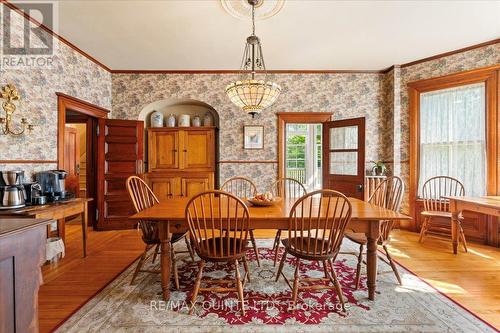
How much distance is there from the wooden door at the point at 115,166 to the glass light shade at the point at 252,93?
263cm

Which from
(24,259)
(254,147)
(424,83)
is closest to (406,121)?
(424,83)

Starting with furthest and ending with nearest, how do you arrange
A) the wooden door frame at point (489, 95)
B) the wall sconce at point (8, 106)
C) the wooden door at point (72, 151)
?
the wooden door at point (72, 151), the wooden door frame at point (489, 95), the wall sconce at point (8, 106)

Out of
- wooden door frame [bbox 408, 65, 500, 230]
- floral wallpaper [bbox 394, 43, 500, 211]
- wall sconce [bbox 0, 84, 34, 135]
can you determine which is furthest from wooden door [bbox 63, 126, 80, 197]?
wooden door frame [bbox 408, 65, 500, 230]

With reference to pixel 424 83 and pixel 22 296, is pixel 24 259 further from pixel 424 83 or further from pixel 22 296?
pixel 424 83

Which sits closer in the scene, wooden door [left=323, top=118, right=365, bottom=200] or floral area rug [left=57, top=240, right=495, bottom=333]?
floral area rug [left=57, top=240, right=495, bottom=333]

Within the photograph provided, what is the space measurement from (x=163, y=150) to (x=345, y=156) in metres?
3.30

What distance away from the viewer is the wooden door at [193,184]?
4.31m

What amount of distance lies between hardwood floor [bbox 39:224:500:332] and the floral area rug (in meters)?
0.17

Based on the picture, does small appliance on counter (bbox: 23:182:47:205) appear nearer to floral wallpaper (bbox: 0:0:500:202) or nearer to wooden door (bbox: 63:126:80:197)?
floral wallpaper (bbox: 0:0:500:202)

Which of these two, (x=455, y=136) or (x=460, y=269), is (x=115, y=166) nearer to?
(x=460, y=269)

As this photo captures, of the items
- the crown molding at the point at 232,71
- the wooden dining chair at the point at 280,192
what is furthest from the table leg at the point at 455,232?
the crown molding at the point at 232,71

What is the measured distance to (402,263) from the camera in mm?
2768

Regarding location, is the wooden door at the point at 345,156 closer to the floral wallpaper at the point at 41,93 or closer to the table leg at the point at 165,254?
the table leg at the point at 165,254

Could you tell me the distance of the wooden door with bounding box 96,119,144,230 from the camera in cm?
402
